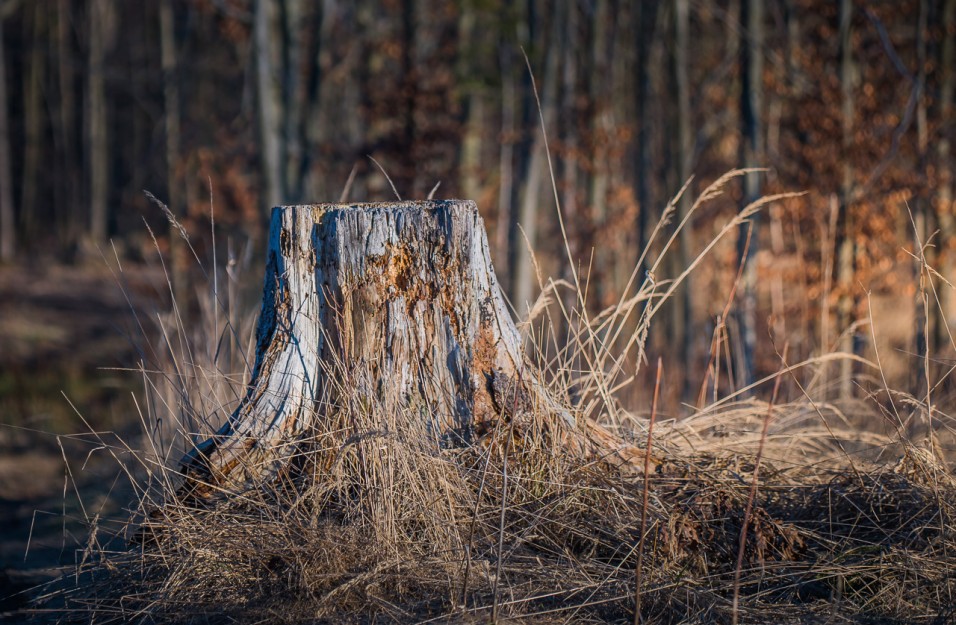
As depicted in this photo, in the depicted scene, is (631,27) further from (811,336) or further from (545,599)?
(545,599)

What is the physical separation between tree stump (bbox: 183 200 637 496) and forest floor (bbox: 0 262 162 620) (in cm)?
54

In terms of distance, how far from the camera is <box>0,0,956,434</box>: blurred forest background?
7.58m

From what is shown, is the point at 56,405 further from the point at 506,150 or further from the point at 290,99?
the point at 506,150

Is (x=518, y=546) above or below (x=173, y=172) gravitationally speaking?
below

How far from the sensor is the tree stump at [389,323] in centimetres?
298

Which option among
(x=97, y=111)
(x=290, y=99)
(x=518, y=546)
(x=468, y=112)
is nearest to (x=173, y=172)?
(x=290, y=99)

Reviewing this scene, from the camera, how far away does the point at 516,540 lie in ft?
8.89

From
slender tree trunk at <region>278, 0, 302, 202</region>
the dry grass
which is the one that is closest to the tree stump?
the dry grass

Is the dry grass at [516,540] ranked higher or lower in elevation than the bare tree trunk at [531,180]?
lower

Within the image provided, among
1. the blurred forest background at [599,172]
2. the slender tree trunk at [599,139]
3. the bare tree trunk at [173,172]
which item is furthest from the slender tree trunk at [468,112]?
the bare tree trunk at [173,172]

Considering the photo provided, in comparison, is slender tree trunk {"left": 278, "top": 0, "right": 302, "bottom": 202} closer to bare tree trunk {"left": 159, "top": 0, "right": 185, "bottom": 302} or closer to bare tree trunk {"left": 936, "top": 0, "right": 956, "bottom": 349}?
bare tree trunk {"left": 159, "top": 0, "right": 185, "bottom": 302}

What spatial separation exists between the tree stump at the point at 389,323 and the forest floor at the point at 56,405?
539 millimetres

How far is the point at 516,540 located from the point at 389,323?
86 centimetres

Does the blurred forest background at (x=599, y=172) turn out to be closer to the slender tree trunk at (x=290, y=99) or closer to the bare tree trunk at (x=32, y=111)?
the slender tree trunk at (x=290, y=99)
